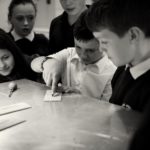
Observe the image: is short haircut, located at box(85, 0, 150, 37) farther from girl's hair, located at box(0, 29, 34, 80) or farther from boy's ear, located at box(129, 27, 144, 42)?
girl's hair, located at box(0, 29, 34, 80)

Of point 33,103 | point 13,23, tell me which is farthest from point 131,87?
point 13,23

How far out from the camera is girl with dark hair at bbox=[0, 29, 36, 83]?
1.14 metres

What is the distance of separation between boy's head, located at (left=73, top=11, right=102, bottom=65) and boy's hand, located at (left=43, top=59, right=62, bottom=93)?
0.38 ft

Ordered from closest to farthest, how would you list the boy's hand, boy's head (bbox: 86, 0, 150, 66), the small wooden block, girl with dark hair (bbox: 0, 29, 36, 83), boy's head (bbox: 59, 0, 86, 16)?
1. boy's head (bbox: 86, 0, 150, 66)
2. the small wooden block
3. the boy's hand
4. girl with dark hair (bbox: 0, 29, 36, 83)
5. boy's head (bbox: 59, 0, 86, 16)

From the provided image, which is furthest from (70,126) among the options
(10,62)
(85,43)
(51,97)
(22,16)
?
(22,16)

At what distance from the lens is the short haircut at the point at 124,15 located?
1.93 ft

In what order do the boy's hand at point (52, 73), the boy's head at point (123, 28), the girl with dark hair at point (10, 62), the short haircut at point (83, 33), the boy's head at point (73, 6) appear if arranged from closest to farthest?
the boy's head at point (123, 28) → the boy's hand at point (52, 73) → the short haircut at point (83, 33) → the girl with dark hair at point (10, 62) → the boy's head at point (73, 6)

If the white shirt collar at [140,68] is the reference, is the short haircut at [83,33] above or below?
above

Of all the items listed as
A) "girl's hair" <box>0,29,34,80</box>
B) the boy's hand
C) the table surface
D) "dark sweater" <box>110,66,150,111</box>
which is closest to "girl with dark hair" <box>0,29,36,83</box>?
"girl's hair" <box>0,29,34,80</box>

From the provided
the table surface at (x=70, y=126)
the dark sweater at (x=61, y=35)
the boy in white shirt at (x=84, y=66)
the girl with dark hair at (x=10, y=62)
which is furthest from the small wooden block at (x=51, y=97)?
the dark sweater at (x=61, y=35)

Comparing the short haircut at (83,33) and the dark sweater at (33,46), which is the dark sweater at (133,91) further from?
the dark sweater at (33,46)

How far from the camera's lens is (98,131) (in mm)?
544

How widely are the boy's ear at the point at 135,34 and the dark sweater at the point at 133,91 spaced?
11cm

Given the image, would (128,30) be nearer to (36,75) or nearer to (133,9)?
(133,9)
